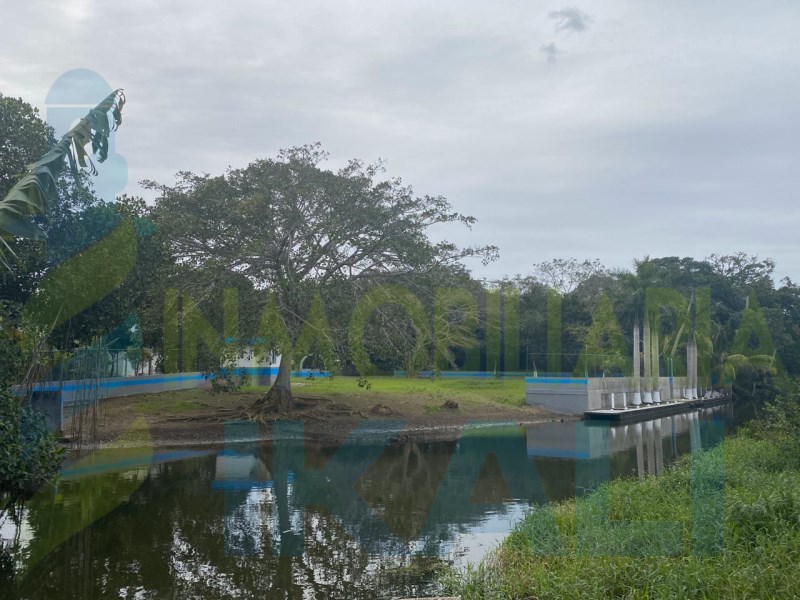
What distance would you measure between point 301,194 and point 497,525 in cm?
1385

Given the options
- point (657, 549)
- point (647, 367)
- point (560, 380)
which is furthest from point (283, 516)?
point (647, 367)

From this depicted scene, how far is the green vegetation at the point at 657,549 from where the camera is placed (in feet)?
21.3

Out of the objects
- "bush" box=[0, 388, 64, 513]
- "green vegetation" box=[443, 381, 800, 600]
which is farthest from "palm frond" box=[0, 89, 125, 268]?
"green vegetation" box=[443, 381, 800, 600]

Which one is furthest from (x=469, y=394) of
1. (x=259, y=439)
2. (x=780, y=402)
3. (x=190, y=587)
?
(x=190, y=587)

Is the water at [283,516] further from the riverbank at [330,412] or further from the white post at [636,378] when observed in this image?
the white post at [636,378]

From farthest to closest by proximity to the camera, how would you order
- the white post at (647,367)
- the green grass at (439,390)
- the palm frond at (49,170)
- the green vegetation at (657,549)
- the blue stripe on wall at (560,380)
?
the white post at (647,367)
the blue stripe on wall at (560,380)
the green grass at (439,390)
the palm frond at (49,170)
the green vegetation at (657,549)

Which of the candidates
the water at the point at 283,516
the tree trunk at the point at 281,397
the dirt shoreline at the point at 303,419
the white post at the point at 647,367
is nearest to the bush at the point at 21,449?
the water at the point at 283,516

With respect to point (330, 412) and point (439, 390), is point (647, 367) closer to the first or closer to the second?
point (439, 390)

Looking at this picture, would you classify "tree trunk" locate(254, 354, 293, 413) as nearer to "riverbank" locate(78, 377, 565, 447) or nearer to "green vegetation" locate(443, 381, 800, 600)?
"riverbank" locate(78, 377, 565, 447)

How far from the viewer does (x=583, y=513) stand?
9.54m

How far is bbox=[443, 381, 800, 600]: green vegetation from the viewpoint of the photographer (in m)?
6.49

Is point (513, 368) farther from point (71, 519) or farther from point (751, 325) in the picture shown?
point (71, 519)

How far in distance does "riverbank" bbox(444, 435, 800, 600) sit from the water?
986mm

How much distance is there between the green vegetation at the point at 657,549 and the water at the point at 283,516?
3.30 ft
